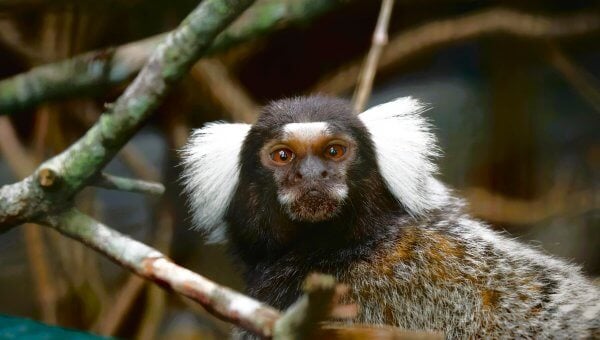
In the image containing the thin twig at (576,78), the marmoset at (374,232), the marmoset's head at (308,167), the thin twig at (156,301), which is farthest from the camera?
the thin twig at (576,78)

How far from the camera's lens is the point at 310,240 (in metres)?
2.56

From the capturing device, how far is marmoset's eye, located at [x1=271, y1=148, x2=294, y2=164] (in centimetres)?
255

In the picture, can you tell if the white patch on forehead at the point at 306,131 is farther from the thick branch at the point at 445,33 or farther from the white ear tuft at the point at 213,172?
the thick branch at the point at 445,33

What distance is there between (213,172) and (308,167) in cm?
52

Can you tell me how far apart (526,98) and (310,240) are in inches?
123

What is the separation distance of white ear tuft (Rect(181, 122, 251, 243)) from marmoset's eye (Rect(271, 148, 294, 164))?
9.8 inches

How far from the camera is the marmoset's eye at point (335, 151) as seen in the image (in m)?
2.54

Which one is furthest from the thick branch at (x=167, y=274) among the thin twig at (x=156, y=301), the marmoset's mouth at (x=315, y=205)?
the thin twig at (x=156, y=301)

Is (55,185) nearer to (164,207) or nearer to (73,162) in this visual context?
→ (73,162)

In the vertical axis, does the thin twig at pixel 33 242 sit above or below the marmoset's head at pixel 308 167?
below

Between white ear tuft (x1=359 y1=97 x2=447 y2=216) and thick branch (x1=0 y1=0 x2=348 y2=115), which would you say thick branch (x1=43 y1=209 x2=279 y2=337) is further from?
thick branch (x1=0 y1=0 x2=348 y2=115)

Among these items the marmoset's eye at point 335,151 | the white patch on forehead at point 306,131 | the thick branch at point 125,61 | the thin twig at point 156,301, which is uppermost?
the thick branch at point 125,61

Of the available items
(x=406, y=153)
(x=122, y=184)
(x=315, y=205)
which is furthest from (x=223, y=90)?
Answer: (x=315, y=205)

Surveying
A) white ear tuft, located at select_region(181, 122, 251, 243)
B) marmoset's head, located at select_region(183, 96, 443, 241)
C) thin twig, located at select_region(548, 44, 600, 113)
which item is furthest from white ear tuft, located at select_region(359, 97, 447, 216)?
thin twig, located at select_region(548, 44, 600, 113)
